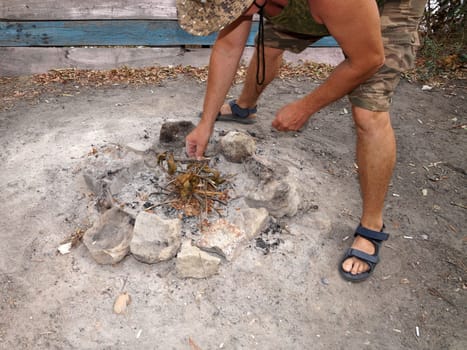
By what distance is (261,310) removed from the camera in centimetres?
220

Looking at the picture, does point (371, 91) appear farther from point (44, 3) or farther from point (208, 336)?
point (44, 3)

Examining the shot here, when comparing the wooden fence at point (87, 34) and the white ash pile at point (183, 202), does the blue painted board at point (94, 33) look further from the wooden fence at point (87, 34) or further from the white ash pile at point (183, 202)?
the white ash pile at point (183, 202)

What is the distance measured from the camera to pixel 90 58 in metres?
4.31

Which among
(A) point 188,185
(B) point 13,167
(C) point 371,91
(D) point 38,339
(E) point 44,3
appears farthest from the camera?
(E) point 44,3

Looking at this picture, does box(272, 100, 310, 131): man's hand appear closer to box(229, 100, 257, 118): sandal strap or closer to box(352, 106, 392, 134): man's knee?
box(352, 106, 392, 134): man's knee

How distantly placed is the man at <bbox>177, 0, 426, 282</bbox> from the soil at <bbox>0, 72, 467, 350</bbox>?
0.20 meters

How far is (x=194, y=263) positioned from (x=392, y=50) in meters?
1.32

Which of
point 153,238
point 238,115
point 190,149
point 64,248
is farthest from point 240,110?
point 64,248

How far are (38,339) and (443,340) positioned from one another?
1.76m

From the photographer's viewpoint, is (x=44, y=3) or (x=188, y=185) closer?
(x=188, y=185)

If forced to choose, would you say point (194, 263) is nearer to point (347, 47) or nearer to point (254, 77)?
point (347, 47)

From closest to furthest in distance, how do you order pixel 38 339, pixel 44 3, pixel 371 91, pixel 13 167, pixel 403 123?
pixel 38 339 < pixel 371 91 < pixel 13 167 < pixel 403 123 < pixel 44 3

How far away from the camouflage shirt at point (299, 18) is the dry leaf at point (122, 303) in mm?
1475

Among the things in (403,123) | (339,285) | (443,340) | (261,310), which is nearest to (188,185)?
(261,310)
